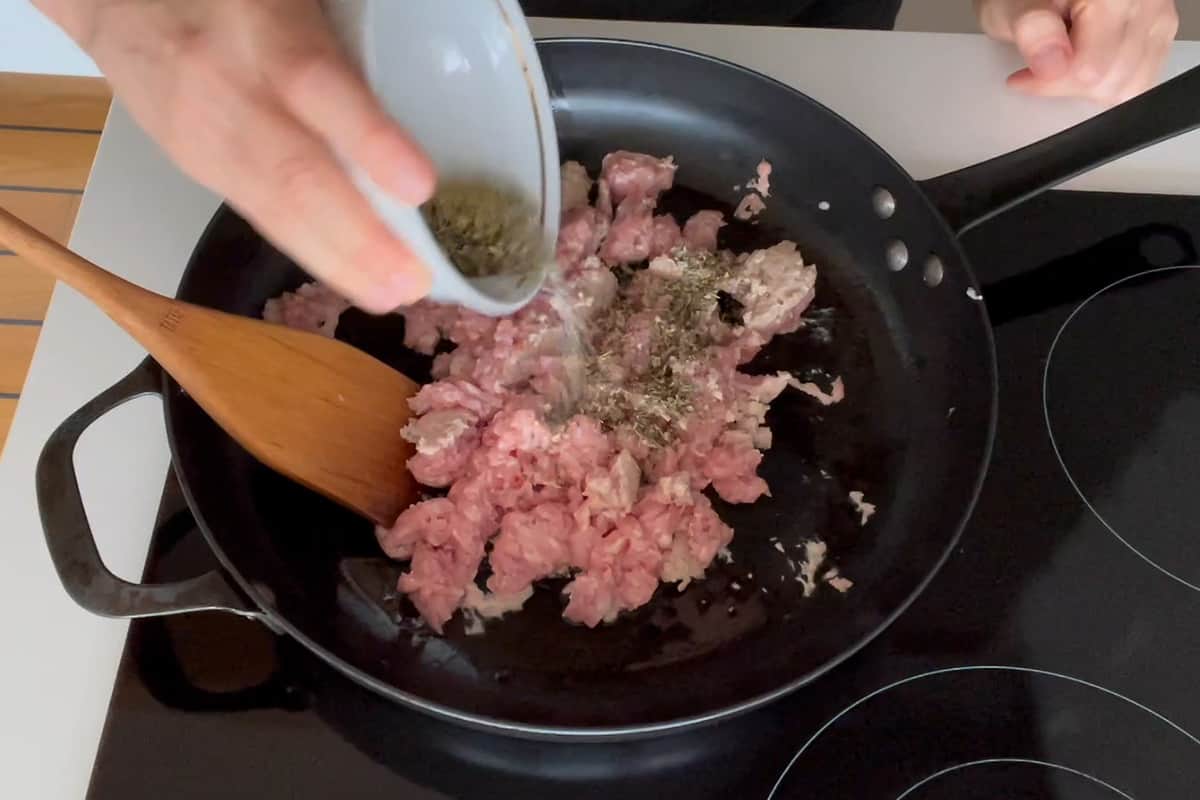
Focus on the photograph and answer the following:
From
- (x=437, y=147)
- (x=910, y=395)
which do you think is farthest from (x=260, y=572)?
(x=910, y=395)

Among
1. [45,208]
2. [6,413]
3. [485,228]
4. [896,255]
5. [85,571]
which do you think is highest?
[896,255]

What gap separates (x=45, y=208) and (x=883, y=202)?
161cm

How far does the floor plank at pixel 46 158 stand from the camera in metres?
1.95

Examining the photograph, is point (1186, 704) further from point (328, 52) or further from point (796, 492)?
point (328, 52)

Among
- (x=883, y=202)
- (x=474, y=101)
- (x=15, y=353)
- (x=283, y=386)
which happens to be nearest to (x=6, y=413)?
(x=15, y=353)

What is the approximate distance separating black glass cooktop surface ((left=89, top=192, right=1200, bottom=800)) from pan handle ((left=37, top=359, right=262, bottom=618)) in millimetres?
80

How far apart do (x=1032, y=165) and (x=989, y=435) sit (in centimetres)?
27

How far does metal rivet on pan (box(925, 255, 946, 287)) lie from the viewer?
982 millimetres

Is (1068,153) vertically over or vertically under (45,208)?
over

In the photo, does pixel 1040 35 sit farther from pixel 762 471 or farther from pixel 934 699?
pixel 934 699

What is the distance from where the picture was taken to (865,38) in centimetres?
119

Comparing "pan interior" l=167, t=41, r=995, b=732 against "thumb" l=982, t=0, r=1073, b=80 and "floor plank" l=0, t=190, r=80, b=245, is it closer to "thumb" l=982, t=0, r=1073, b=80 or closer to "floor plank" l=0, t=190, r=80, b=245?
"thumb" l=982, t=0, r=1073, b=80

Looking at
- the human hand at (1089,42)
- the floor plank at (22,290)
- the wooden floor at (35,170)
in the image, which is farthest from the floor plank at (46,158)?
the human hand at (1089,42)

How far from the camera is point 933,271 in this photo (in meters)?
0.99
